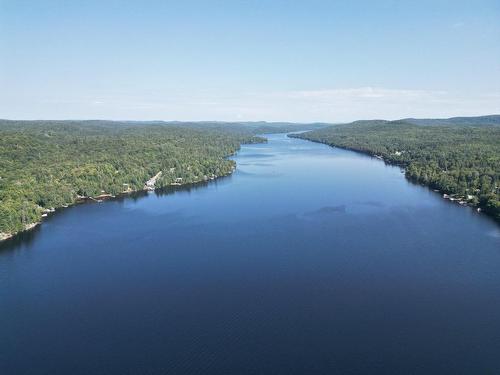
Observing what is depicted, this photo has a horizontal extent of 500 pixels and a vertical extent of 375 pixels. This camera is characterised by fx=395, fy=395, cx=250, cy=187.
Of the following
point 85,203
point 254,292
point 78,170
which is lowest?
point 254,292

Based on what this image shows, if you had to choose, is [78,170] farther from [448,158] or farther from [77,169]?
[448,158]

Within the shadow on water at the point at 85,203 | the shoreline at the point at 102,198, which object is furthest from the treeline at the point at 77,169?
the shadow on water at the point at 85,203

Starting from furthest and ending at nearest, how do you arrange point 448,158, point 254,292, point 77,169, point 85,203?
point 448,158, point 77,169, point 85,203, point 254,292

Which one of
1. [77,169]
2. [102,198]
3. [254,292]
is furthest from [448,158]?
[77,169]

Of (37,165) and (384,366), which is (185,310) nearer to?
(384,366)

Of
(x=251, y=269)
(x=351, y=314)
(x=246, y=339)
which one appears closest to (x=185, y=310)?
(x=246, y=339)

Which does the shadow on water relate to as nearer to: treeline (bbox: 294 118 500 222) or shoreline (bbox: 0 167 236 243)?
shoreline (bbox: 0 167 236 243)
